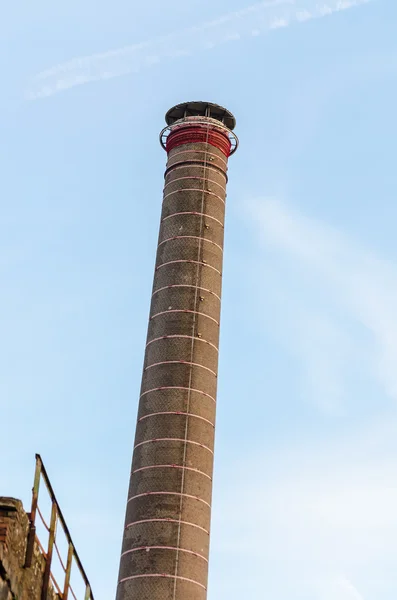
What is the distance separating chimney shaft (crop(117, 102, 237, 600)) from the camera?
32.8 m

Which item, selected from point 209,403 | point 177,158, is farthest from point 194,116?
point 209,403

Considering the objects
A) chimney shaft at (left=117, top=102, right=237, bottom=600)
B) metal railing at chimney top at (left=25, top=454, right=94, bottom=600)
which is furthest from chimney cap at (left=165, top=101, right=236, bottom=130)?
metal railing at chimney top at (left=25, top=454, right=94, bottom=600)

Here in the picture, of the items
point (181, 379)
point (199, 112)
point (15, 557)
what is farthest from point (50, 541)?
point (199, 112)

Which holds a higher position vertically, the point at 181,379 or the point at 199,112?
the point at 199,112

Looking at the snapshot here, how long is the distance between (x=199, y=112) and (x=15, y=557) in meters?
33.8

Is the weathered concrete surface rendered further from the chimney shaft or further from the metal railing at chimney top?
the chimney shaft

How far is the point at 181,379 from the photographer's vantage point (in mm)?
35812

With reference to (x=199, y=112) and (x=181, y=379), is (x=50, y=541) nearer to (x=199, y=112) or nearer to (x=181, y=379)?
(x=181, y=379)

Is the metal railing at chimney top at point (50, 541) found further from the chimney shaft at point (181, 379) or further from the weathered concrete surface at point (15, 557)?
the chimney shaft at point (181, 379)

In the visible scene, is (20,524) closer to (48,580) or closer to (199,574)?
(48,580)

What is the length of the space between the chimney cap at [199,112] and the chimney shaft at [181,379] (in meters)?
0.04

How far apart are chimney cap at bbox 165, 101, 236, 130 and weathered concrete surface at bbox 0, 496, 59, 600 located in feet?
107

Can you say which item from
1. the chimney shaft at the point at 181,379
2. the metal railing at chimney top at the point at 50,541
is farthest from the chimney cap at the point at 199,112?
the metal railing at chimney top at the point at 50,541

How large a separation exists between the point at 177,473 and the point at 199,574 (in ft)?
11.3
